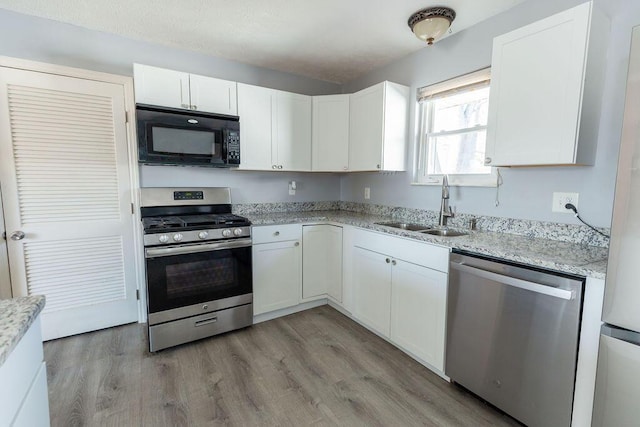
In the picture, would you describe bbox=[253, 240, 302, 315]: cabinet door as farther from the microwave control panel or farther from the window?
the window

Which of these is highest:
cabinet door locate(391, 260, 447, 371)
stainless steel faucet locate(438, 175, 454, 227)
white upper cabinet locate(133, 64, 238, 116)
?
white upper cabinet locate(133, 64, 238, 116)

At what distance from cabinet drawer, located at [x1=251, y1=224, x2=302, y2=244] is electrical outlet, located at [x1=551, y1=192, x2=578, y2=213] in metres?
1.86

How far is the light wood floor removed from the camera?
1631 millimetres

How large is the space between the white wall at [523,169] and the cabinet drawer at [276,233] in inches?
38.4

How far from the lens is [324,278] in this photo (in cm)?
296

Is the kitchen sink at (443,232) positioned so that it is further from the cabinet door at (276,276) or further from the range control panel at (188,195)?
the range control panel at (188,195)

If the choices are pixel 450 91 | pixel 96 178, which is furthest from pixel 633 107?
pixel 96 178

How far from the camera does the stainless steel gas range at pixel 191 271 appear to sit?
2164 millimetres

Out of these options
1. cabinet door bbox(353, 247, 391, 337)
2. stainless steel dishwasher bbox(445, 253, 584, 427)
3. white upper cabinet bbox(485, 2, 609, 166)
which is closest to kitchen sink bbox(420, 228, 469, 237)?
cabinet door bbox(353, 247, 391, 337)

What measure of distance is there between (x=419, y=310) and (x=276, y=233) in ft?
4.29

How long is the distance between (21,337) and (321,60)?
290 cm

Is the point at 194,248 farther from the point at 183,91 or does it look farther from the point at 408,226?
the point at 408,226

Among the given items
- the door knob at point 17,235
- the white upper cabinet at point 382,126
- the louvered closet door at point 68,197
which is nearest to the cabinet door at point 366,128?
the white upper cabinet at point 382,126

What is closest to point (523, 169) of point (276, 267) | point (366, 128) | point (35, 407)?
point (366, 128)
